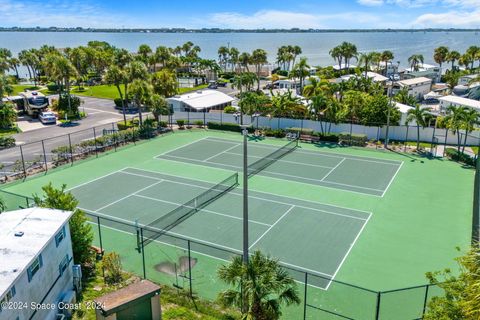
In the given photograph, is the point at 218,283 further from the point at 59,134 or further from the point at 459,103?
the point at 459,103

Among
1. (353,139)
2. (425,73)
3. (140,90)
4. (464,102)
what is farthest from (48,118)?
(425,73)

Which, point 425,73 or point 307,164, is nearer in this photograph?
point 307,164

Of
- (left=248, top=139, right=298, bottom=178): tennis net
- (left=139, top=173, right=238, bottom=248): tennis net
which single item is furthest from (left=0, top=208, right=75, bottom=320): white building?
(left=248, top=139, right=298, bottom=178): tennis net

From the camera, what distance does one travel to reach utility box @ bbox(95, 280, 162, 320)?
42.1 ft

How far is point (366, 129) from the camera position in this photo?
1563 inches

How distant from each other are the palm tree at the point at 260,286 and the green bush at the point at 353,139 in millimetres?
27989

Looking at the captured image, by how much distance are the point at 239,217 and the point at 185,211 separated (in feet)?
10.2

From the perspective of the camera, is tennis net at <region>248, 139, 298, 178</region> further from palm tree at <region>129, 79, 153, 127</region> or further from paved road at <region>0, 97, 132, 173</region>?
paved road at <region>0, 97, 132, 173</region>

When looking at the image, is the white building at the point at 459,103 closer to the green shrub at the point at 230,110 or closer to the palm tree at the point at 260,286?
the green shrub at the point at 230,110

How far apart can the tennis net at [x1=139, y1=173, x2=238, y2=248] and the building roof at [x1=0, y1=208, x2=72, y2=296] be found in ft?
15.1

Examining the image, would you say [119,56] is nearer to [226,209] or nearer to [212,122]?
[212,122]

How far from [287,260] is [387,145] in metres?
23.1

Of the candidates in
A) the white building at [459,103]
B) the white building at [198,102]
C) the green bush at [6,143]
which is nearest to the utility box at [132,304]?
the green bush at [6,143]

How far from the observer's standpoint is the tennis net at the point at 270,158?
3108 centimetres
